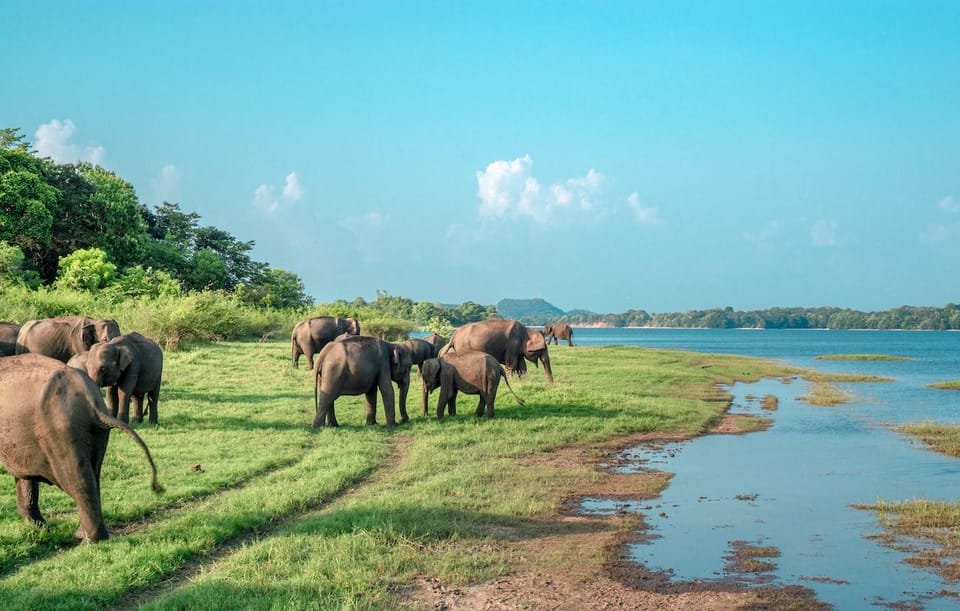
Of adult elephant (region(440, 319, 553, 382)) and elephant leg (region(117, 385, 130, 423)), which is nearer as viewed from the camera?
elephant leg (region(117, 385, 130, 423))

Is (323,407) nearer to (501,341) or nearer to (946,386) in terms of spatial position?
(501,341)

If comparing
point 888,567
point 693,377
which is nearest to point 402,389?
point 888,567

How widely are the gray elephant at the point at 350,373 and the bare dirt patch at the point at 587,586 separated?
19.6 ft

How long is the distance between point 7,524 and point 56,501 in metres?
1.24

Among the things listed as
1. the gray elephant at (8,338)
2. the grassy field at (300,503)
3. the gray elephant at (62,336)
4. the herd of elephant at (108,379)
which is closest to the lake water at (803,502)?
the grassy field at (300,503)

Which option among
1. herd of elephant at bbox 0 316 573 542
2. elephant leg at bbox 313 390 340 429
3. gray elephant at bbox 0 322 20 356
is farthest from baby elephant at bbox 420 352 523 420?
gray elephant at bbox 0 322 20 356

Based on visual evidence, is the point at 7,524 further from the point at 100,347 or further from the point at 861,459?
the point at 861,459

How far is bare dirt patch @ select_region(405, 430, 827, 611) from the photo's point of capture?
730cm

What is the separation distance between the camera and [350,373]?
15055mm

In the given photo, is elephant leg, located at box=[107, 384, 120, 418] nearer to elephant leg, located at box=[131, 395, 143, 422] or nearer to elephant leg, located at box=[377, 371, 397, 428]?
elephant leg, located at box=[131, 395, 143, 422]

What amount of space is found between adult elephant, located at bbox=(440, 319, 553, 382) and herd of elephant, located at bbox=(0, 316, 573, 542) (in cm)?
3

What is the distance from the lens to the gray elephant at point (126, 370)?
13.7 m

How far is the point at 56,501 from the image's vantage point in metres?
9.70

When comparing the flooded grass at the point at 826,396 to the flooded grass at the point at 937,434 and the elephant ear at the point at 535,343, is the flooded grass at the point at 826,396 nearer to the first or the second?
the flooded grass at the point at 937,434
